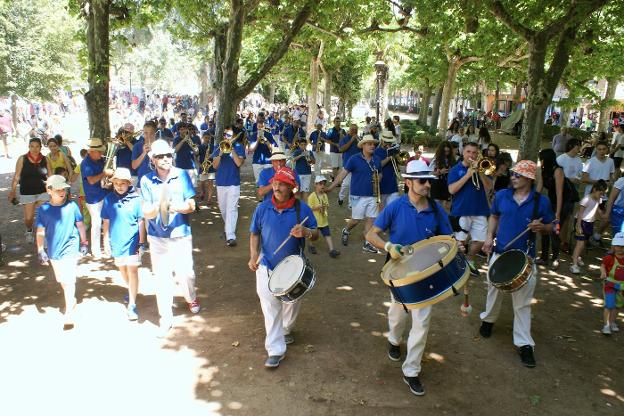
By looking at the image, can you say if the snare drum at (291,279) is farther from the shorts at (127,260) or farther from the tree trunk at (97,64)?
the tree trunk at (97,64)

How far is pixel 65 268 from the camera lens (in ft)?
19.3

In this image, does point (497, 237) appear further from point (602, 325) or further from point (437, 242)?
point (602, 325)

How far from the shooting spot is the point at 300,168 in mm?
11250

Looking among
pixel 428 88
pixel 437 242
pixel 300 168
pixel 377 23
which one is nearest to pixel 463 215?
pixel 437 242

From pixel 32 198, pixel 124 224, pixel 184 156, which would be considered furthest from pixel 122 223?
pixel 184 156

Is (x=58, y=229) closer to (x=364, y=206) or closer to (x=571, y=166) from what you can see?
(x=364, y=206)

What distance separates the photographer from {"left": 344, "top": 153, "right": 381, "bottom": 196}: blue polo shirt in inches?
335

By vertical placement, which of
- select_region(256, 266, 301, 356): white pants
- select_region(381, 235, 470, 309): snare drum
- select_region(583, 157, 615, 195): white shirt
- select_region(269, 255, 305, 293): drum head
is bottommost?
select_region(256, 266, 301, 356): white pants

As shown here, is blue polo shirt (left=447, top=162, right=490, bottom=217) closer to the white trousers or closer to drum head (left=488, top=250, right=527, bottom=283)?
drum head (left=488, top=250, right=527, bottom=283)

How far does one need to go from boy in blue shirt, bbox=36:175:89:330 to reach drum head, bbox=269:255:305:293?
271 centimetres

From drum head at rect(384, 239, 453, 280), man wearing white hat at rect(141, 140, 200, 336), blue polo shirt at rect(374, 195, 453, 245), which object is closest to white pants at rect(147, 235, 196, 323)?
man wearing white hat at rect(141, 140, 200, 336)

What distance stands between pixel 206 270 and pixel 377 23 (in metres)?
14.1

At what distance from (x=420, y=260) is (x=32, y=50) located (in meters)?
24.6

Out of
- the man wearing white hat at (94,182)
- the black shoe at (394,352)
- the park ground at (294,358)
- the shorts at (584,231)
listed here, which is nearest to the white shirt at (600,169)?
the shorts at (584,231)
